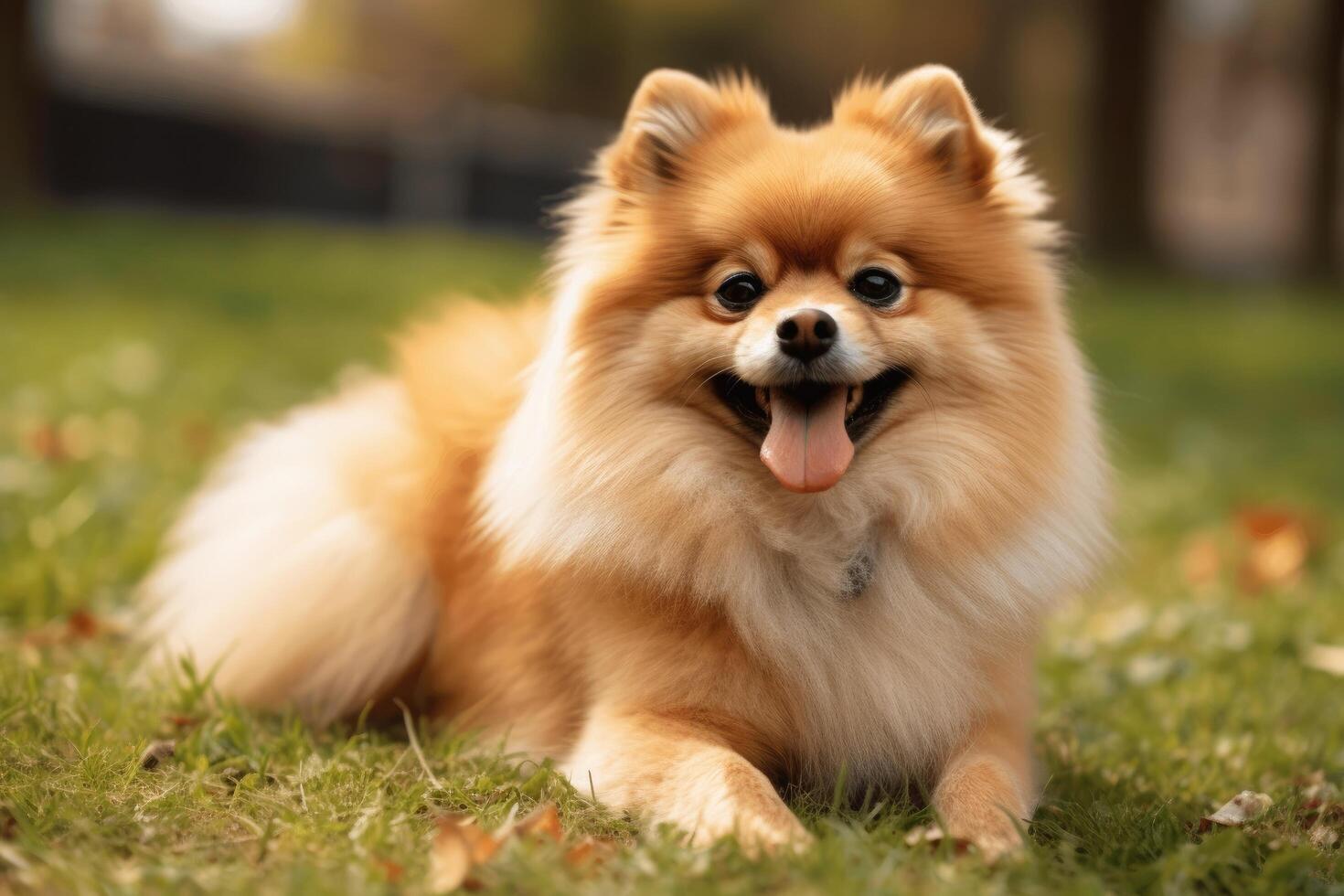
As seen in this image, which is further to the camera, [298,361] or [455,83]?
[455,83]

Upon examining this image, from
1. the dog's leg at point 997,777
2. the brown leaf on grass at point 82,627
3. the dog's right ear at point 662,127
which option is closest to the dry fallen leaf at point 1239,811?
the dog's leg at point 997,777

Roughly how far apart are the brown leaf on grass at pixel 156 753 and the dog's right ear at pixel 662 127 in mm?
1683

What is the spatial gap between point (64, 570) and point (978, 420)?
9.83ft

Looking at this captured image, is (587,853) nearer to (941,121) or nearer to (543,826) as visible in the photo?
(543,826)

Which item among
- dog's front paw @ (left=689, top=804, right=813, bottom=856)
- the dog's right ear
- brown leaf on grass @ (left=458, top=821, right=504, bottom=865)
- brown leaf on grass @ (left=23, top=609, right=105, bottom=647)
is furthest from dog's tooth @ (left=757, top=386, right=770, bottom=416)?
brown leaf on grass @ (left=23, top=609, right=105, bottom=647)

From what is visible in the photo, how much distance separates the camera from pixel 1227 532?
553 centimetres

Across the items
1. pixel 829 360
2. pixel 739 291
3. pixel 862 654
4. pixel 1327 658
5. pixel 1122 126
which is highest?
pixel 1122 126

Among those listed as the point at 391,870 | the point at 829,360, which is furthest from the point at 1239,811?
the point at 391,870

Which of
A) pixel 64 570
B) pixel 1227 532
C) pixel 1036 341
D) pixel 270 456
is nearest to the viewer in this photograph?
pixel 1036 341

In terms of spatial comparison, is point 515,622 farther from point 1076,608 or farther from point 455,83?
point 455,83

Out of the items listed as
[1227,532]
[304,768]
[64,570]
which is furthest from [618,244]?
[1227,532]

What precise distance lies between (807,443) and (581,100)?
29.7 m

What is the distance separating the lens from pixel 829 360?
2.68 metres

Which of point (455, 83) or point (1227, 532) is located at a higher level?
point (455, 83)
